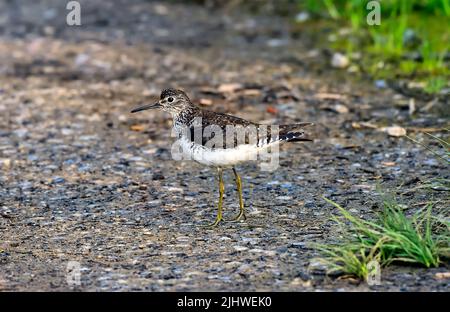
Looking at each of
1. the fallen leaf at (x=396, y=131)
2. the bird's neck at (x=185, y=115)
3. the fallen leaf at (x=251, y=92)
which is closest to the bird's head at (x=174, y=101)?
the bird's neck at (x=185, y=115)

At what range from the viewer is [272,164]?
9.02 meters

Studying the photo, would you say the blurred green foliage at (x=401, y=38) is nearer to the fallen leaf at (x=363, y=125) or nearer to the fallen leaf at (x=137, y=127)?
the fallen leaf at (x=363, y=125)

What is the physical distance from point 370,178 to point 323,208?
37.4 inches

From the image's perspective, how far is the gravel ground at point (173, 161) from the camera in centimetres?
645

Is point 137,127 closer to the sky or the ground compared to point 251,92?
closer to the ground

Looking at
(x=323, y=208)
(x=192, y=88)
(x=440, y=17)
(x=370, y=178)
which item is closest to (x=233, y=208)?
(x=323, y=208)

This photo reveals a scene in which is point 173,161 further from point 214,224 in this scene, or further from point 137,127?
point 214,224

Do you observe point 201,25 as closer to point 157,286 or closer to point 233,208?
point 233,208

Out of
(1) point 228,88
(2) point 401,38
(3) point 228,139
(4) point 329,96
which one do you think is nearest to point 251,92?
(1) point 228,88

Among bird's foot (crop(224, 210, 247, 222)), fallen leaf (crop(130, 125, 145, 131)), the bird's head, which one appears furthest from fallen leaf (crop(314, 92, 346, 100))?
bird's foot (crop(224, 210, 247, 222))

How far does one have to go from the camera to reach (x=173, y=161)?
9.23 metres

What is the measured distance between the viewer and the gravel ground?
21.2 ft

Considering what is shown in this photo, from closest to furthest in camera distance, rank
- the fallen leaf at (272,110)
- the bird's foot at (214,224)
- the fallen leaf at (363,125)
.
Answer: the bird's foot at (214,224) < the fallen leaf at (363,125) < the fallen leaf at (272,110)

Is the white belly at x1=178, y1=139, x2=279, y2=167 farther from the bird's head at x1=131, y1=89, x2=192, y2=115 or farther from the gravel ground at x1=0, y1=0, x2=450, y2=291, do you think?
the bird's head at x1=131, y1=89, x2=192, y2=115
